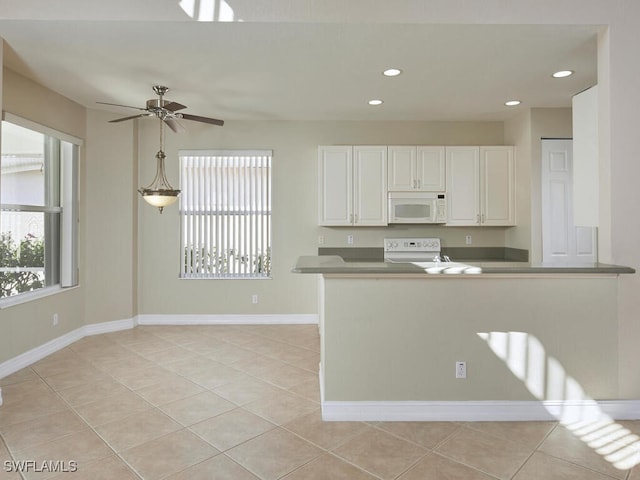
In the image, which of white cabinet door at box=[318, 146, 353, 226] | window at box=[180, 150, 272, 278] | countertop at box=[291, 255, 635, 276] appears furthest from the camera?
window at box=[180, 150, 272, 278]

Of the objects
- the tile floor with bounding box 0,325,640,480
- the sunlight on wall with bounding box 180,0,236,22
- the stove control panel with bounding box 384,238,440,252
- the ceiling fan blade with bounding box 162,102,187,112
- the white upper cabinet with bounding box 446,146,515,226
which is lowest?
the tile floor with bounding box 0,325,640,480

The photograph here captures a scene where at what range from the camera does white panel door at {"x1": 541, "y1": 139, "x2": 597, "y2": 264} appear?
463cm

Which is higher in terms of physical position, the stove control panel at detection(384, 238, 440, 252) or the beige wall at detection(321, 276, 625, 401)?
the stove control panel at detection(384, 238, 440, 252)

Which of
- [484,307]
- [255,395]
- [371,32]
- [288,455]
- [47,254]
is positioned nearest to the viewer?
[288,455]

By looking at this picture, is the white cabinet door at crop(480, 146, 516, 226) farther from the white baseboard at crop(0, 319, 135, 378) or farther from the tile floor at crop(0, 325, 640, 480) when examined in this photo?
the white baseboard at crop(0, 319, 135, 378)

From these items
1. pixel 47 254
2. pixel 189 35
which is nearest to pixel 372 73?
pixel 189 35

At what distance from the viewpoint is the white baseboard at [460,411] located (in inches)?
104

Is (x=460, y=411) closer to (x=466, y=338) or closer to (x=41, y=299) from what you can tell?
(x=466, y=338)

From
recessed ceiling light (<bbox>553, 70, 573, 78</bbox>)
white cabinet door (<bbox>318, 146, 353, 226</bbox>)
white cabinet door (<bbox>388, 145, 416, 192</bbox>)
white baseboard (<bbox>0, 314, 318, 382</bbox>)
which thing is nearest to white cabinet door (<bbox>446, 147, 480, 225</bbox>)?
white cabinet door (<bbox>388, 145, 416, 192</bbox>)

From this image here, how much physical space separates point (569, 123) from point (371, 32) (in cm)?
304

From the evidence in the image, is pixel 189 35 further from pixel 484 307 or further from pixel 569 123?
pixel 569 123

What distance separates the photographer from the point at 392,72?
3.56 metres

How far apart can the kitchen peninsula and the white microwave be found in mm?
2396

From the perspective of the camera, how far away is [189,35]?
114 inches
